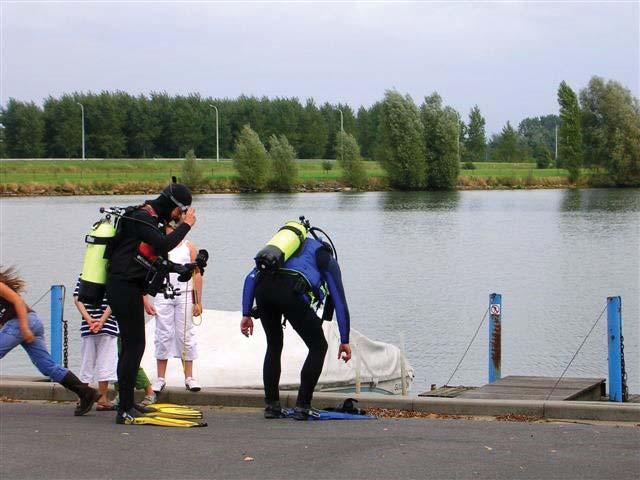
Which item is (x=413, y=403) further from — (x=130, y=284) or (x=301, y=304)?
(x=130, y=284)

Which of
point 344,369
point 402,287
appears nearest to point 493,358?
point 344,369

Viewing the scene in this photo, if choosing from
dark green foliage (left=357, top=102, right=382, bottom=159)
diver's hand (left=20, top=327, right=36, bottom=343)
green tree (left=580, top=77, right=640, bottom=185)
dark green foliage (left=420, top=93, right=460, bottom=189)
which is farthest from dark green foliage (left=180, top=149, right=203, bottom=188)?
diver's hand (left=20, top=327, right=36, bottom=343)

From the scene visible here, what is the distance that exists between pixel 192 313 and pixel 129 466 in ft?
11.5

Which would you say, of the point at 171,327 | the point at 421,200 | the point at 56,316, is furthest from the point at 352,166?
the point at 171,327

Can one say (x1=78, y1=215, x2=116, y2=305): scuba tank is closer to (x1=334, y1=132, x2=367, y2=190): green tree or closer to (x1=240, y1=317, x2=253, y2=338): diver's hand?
(x1=240, y1=317, x2=253, y2=338): diver's hand

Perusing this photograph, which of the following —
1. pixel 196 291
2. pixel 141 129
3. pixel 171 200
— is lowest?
pixel 196 291

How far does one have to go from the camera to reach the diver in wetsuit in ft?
31.6

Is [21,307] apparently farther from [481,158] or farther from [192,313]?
[481,158]

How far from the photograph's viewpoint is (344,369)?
14539mm

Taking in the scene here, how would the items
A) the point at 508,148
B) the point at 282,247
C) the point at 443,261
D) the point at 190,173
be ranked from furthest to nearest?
the point at 508,148, the point at 190,173, the point at 443,261, the point at 282,247

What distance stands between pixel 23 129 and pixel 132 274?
121m

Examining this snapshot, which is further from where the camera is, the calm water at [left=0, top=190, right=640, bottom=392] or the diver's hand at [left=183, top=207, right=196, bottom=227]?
the calm water at [left=0, top=190, right=640, bottom=392]

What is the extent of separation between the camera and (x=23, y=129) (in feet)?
413

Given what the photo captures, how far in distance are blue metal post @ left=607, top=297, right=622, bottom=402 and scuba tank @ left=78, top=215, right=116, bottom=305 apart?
5.78m
